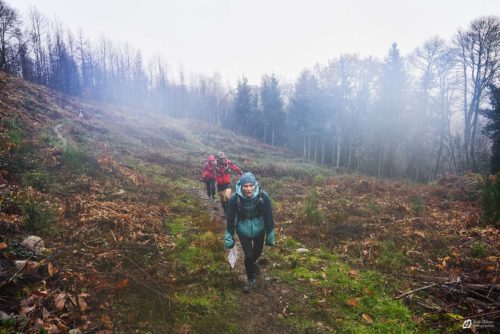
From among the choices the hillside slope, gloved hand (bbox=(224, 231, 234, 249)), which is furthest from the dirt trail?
gloved hand (bbox=(224, 231, 234, 249))

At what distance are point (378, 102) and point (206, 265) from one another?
32567 millimetres

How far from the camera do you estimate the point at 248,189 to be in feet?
16.2

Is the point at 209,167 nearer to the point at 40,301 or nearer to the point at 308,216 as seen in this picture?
the point at 308,216

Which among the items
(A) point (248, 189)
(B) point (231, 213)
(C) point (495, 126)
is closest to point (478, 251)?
(A) point (248, 189)

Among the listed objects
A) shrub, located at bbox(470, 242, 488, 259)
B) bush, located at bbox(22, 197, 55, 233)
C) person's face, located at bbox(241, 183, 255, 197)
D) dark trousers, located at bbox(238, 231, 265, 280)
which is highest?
person's face, located at bbox(241, 183, 255, 197)

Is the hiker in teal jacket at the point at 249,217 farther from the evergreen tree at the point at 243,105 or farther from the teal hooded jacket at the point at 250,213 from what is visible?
the evergreen tree at the point at 243,105

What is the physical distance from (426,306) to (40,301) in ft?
18.8

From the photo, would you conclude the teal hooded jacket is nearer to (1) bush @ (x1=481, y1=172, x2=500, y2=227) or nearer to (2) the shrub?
(2) the shrub

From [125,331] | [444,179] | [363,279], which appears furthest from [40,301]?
[444,179]

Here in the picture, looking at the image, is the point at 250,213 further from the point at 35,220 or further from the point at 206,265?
the point at 35,220

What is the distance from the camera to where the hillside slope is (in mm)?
4043

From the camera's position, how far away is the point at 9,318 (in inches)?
Answer: 120

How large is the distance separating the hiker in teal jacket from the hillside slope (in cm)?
89

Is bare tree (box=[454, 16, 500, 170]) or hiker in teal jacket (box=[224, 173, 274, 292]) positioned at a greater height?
bare tree (box=[454, 16, 500, 170])
